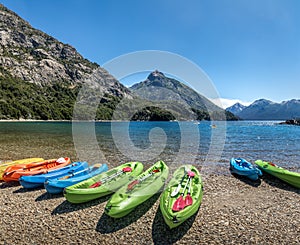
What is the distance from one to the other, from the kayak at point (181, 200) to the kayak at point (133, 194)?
2.90 ft

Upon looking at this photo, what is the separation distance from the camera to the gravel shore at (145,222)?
24.4 feet

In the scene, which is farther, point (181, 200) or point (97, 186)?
point (97, 186)

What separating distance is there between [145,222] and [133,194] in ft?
4.42

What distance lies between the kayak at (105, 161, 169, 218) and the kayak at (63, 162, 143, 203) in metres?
1.05

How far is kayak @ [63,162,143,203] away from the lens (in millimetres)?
9472

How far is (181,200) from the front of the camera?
28.9ft

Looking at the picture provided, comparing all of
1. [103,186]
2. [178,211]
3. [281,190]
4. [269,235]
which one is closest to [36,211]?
[103,186]

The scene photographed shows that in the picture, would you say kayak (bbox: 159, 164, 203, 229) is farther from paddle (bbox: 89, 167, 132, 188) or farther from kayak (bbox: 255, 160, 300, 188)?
kayak (bbox: 255, 160, 300, 188)

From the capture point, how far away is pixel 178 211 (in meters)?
7.84

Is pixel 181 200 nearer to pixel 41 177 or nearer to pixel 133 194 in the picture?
pixel 133 194

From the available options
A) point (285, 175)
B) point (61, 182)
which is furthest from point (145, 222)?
point (285, 175)

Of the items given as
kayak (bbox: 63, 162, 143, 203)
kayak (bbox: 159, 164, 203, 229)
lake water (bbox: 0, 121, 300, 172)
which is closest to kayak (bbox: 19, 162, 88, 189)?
kayak (bbox: 63, 162, 143, 203)

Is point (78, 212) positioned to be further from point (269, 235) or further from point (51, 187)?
point (269, 235)

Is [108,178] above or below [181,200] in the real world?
above
